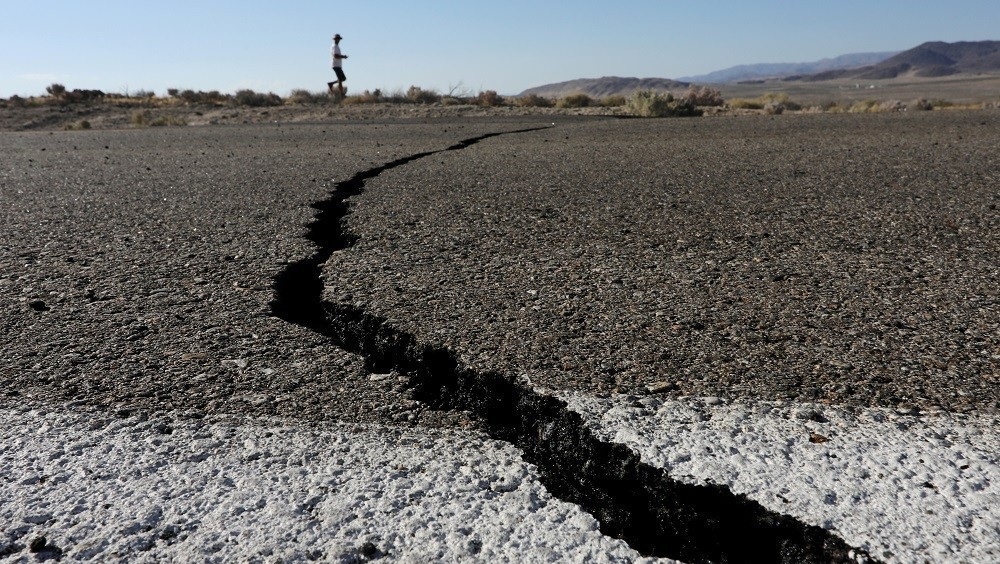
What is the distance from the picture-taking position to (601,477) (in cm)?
171

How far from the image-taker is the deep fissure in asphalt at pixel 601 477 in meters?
1.48

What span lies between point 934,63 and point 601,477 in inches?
7373

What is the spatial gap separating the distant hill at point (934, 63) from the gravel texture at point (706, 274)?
139 metres

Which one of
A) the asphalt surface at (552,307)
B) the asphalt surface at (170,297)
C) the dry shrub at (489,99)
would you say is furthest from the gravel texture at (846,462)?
the dry shrub at (489,99)

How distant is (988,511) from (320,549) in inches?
47.9

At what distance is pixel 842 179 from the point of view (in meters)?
5.17

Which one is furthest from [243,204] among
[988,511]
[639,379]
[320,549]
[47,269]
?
[988,511]

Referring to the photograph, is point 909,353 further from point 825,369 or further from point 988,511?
point 988,511

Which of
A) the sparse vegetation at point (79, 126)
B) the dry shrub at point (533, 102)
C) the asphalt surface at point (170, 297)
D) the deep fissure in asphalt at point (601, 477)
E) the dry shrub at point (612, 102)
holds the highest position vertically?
the asphalt surface at point (170, 297)

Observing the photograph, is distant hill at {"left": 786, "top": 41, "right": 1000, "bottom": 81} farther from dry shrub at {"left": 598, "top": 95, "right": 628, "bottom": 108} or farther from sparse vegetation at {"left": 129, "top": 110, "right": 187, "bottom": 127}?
sparse vegetation at {"left": 129, "top": 110, "right": 187, "bottom": 127}

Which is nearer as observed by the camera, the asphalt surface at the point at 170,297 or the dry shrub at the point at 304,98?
the asphalt surface at the point at 170,297

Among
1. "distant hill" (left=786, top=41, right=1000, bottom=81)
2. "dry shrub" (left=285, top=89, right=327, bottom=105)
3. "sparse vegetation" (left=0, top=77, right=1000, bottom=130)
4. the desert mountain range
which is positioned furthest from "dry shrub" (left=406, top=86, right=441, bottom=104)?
"distant hill" (left=786, top=41, right=1000, bottom=81)

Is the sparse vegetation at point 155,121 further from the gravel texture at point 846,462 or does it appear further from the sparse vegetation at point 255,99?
the gravel texture at point 846,462

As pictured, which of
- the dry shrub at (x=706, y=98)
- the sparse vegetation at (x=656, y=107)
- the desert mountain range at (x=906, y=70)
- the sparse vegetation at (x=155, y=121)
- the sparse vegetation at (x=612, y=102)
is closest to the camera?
the sparse vegetation at (x=656, y=107)
